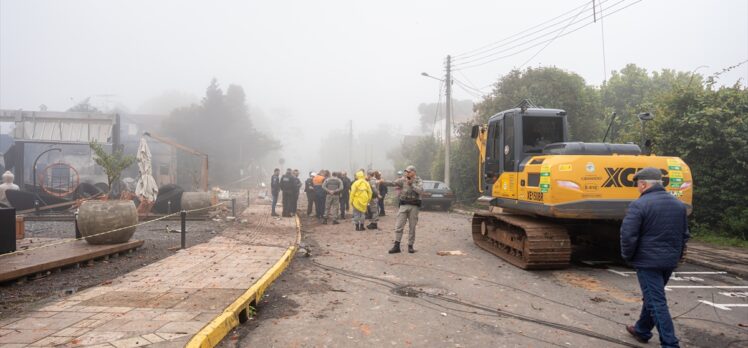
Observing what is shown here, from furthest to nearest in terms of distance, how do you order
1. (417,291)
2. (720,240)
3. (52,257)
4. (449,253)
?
(720,240) < (449,253) < (52,257) < (417,291)

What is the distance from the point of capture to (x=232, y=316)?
4.62 meters

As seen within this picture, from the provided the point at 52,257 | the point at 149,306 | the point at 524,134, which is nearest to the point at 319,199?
the point at 524,134

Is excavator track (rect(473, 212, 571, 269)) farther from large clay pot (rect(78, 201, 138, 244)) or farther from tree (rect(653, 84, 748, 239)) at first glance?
large clay pot (rect(78, 201, 138, 244))

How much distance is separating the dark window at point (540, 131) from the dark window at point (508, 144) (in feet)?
0.76

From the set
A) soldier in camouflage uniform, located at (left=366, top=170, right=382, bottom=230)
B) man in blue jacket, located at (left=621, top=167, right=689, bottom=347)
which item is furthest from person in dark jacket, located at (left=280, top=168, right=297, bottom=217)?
man in blue jacket, located at (left=621, top=167, right=689, bottom=347)

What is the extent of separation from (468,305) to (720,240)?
8.82 meters

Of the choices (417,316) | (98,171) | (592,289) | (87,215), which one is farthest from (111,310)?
(98,171)

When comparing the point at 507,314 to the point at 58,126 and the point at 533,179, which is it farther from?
the point at 58,126

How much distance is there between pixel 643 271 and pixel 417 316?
90.1 inches

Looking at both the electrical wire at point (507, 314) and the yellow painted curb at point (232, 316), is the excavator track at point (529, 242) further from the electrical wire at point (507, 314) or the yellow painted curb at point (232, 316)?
the yellow painted curb at point (232, 316)

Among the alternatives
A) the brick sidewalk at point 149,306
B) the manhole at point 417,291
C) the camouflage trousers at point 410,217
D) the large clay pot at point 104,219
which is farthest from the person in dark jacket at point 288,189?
the manhole at point 417,291

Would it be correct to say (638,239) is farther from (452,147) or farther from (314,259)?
(452,147)

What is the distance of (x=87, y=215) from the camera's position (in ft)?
26.5

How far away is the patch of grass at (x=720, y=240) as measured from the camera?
1040 centimetres
